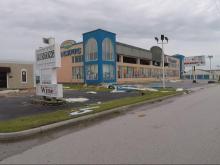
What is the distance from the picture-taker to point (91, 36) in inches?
1973

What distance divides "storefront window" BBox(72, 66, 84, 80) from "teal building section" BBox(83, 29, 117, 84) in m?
2.18

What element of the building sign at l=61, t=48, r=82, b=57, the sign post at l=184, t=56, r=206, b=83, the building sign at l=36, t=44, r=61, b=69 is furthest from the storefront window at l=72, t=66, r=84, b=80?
the sign post at l=184, t=56, r=206, b=83

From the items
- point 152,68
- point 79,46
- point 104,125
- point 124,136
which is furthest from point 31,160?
point 152,68

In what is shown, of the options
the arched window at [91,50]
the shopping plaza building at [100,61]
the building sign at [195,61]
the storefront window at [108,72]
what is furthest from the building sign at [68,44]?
the building sign at [195,61]

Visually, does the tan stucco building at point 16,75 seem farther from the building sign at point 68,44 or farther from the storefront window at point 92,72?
the building sign at point 68,44

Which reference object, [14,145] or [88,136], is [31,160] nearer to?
[14,145]

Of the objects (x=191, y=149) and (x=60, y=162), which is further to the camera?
(x=191, y=149)

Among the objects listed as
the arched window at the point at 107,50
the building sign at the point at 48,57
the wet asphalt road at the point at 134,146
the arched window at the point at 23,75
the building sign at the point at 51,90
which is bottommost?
the wet asphalt road at the point at 134,146

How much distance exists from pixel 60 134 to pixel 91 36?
43205 millimetres

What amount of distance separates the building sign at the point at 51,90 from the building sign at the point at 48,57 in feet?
3.73

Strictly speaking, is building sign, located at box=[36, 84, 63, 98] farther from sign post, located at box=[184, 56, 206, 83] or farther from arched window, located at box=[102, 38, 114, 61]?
sign post, located at box=[184, 56, 206, 83]

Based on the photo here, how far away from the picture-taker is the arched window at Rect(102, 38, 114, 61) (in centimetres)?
4956

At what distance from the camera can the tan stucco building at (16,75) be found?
1263 inches

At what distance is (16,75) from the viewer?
33062mm
